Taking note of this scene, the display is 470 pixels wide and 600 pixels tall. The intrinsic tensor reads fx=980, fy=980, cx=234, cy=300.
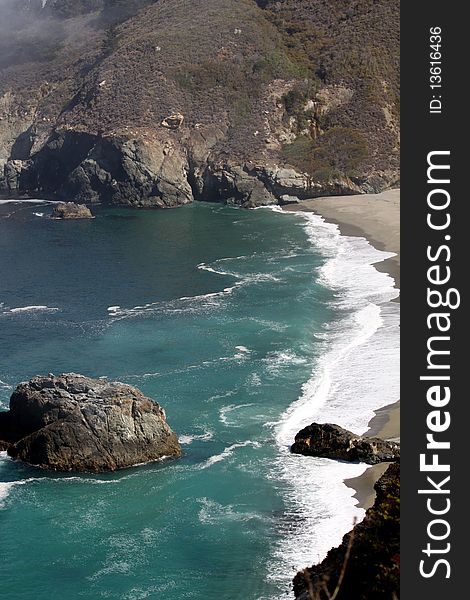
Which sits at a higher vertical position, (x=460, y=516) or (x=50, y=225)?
(x=460, y=516)

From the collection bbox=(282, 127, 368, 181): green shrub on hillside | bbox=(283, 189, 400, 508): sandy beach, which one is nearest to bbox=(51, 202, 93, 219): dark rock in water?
bbox=(283, 189, 400, 508): sandy beach

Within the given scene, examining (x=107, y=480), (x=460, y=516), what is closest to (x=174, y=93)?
(x=107, y=480)

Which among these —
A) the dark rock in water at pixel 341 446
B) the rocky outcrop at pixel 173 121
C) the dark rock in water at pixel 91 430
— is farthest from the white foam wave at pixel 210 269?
the rocky outcrop at pixel 173 121

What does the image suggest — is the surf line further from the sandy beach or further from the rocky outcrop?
the rocky outcrop

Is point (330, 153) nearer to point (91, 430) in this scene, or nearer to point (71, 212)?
point (71, 212)

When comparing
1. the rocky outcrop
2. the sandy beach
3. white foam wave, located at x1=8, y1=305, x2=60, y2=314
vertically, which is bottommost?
white foam wave, located at x1=8, y1=305, x2=60, y2=314

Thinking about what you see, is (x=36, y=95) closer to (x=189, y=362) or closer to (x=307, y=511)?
(x=189, y=362)
